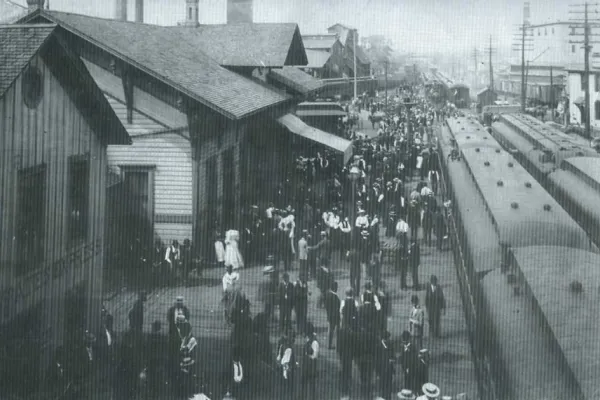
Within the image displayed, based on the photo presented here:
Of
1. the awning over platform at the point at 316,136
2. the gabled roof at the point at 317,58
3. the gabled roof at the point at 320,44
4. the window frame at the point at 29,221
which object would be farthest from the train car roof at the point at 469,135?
the gabled roof at the point at 320,44

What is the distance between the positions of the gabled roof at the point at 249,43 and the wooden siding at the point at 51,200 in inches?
518

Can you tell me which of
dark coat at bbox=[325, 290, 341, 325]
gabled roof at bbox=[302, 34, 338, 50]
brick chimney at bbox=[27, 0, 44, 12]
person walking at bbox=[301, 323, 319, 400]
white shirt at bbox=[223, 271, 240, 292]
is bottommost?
person walking at bbox=[301, 323, 319, 400]

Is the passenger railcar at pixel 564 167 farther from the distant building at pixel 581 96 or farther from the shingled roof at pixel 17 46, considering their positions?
the distant building at pixel 581 96

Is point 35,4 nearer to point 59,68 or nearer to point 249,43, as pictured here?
point 59,68

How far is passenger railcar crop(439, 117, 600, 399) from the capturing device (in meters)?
6.33

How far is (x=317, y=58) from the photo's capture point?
5934cm

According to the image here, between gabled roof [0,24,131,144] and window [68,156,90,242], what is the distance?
850 millimetres

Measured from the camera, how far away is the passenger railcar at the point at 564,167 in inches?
523

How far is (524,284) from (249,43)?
→ 63.2 feet

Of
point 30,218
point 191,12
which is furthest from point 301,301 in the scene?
point 191,12

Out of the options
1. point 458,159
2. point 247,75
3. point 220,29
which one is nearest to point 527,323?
point 458,159

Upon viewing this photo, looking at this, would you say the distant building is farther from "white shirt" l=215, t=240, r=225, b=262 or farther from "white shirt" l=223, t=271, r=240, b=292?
"white shirt" l=223, t=271, r=240, b=292

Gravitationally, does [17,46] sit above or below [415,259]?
above

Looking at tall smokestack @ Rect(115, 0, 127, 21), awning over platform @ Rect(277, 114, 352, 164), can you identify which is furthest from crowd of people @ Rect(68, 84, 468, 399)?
tall smokestack @ Rect(115, 0, 127, 21)
